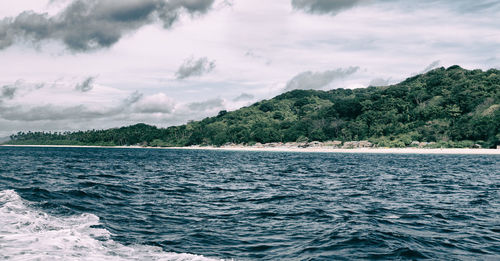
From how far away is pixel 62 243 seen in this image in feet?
38.2

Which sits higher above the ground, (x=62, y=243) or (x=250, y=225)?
(x=62, y=243)

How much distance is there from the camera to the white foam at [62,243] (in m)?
10.5

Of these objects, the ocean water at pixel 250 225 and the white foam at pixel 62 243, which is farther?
the ocean water at pixel 250 225

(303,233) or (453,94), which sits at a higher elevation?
(453,94)

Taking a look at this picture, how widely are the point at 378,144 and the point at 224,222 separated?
145603 mm

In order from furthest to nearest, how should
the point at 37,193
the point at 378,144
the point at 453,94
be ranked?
the point at 453,94, the point at 378,144, the point at 37,193

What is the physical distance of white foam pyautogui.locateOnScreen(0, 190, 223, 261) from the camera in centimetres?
1054

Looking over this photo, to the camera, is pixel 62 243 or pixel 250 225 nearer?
pixel 62 243

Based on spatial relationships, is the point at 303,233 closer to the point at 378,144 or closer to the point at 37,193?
the point at 37,193

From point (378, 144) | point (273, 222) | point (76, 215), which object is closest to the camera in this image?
point (273, 222)

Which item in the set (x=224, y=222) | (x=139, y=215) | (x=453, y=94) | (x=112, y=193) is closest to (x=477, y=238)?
(x=224, y=222)

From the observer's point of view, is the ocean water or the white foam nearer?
the white foam

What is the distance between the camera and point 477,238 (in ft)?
42.6

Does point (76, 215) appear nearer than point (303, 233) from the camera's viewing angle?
No
